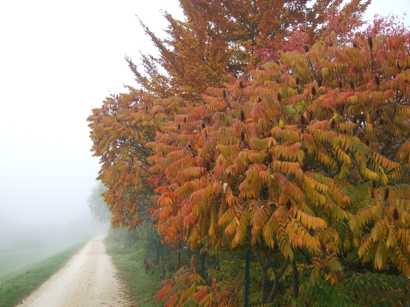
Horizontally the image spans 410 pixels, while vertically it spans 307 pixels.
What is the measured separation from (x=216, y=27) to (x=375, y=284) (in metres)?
10.7

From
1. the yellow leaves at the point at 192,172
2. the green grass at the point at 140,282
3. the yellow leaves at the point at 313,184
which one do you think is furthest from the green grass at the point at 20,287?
the yellow leaves at the point at 313,184

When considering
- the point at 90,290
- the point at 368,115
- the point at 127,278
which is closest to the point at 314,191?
the point at 368,115

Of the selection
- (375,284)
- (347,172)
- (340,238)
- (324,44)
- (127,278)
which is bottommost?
(127,278)

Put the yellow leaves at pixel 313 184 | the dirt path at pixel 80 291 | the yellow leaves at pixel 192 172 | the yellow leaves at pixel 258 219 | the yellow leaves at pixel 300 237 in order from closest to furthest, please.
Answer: the yellow leaves at pixel 300 237
the yellow leaves at pixel 258 219
the yellow leaves at pixel 313 184
the yellow leaves at pixel 192 172
the dirt path at pixel 80 291

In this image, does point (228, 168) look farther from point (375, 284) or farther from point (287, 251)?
point (375, 284)

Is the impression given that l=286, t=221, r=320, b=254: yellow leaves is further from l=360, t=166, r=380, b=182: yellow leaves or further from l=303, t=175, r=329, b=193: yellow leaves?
l=360, t=166, r=380, b=182: yellow leaves

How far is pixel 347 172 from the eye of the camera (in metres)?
6.76

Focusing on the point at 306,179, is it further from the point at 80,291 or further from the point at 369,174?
the point at 80,291

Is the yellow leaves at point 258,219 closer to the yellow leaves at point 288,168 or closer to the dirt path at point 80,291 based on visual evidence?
the yellow leaves at point 288,168

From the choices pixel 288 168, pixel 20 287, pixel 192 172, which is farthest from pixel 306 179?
pixel 20 287

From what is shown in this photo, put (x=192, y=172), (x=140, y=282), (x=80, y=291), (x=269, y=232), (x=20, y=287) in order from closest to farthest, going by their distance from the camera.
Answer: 1. (x=269, y=232)
2. (x=192, y=172)
3. (x=80, y=291)
4. (x=20, y=287)
5. (x=140, y=282)

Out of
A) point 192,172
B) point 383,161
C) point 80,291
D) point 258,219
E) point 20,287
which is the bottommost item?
point 80,291

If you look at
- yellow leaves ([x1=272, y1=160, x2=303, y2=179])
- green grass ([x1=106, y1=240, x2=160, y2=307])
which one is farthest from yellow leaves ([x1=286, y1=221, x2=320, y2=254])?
green grass ([x1=106, y1=240, x2=160, y2=307])

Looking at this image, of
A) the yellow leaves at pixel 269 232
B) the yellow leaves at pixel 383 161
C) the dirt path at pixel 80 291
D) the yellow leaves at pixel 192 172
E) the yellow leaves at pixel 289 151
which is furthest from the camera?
the dirt path at pixel 80 291
